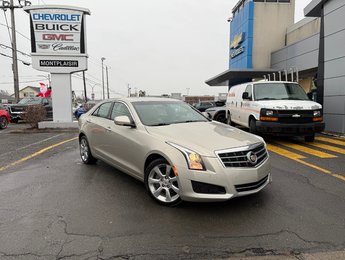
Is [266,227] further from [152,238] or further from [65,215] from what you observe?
[65,215]

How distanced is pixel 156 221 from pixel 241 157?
55.2 inches

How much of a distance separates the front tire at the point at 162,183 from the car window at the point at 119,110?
1.24 metres

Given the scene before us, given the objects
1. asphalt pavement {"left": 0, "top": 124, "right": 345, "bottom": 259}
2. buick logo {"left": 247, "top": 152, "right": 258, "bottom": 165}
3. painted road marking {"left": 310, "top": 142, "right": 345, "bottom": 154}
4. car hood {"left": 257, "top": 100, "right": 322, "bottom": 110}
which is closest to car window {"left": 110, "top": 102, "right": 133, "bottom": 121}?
asphalt pavement {"left": 0, "top": 124, "right": 345, "bottom": 259}

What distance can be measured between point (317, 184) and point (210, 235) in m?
2.80

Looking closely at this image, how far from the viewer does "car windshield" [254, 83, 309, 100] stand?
9508mm

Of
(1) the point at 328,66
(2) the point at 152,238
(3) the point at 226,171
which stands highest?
(1) the point at 328,66

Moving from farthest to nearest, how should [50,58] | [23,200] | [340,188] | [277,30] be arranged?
[277,30]
[50,58]
[340,188]
[23,200]

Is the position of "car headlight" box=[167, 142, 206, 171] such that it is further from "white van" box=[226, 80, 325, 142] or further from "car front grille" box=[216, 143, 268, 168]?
"white van" box=[226, 80, 325, 142]

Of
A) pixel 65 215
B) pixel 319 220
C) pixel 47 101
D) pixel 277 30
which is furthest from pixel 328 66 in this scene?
pixel 47 101

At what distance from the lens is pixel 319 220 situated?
365 centimetres

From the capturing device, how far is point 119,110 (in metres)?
5.47

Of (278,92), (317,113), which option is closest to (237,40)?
(278,92)

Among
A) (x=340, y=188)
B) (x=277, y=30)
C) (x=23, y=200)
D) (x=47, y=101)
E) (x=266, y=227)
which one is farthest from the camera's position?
(x=277, y=30)

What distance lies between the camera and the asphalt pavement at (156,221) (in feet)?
9.80
